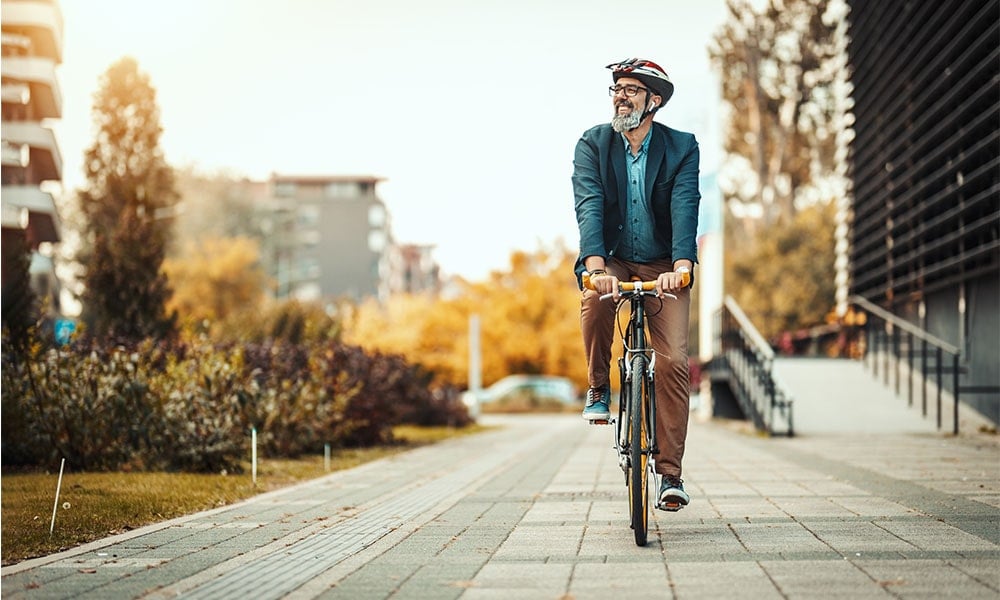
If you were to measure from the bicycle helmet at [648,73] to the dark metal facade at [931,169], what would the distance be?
34.8ft

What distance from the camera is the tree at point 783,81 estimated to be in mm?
44688

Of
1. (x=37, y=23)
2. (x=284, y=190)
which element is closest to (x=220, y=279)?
(x=37, y=23)

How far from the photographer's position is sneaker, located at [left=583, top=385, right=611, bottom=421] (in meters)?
7.09

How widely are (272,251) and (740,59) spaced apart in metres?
52.6

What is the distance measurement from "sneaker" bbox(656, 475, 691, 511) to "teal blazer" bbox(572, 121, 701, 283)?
3.61 ft

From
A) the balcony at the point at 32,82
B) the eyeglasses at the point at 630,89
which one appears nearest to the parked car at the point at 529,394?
the balcony at the point at 32,82

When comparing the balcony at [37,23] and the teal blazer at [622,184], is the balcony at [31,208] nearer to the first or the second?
the balcony at [37,23]

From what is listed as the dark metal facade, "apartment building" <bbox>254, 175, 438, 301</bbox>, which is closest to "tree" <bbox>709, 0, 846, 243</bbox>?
the dark metal facade

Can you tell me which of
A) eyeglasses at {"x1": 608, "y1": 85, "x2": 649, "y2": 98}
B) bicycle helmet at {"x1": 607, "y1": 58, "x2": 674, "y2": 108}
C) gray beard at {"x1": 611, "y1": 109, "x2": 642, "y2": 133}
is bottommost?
gray beard at {"x1": 611, "y1": 109, "x2": 642, "y2": 133}

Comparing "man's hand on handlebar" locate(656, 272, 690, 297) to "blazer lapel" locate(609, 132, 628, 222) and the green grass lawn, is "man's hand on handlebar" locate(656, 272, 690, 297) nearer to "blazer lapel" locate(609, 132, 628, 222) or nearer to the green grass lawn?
"blazer lapel" locate(609, 132, 628, 222)

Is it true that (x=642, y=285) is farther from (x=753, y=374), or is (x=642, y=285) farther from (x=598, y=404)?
(x=753, y=374)

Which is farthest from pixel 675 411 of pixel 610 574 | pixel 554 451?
pixel 554 451

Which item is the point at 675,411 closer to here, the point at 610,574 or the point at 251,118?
the point at 610,574

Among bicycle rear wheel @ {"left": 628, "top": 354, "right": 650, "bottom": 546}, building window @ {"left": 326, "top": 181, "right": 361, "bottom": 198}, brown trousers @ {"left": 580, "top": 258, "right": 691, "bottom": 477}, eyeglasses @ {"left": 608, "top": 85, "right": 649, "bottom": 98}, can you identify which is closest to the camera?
bicycle rear wheel @ {"left": 628, "top": 354, "right": 650, "bottom": 546}
